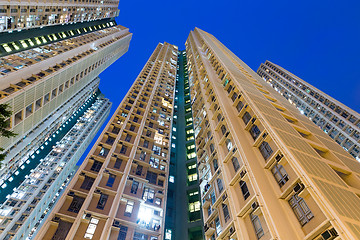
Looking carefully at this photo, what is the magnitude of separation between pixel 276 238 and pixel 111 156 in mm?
20826

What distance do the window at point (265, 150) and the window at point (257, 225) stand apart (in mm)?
5672

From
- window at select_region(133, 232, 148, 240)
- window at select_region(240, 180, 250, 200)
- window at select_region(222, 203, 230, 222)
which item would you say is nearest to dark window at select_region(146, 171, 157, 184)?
window at select_region(133, 232, 148, 240)

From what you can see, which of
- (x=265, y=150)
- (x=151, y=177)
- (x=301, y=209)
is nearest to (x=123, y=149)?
(x=151, y=177)

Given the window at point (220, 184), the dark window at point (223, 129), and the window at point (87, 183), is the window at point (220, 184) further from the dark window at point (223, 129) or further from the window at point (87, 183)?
the window at point (87, 183)

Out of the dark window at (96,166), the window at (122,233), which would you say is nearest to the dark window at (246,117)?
the window at (122,233)

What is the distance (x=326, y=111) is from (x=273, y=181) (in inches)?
2207

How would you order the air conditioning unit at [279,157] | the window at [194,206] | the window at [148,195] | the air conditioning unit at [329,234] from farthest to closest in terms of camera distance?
1. the window at [194,206]
2. the window at [148,195]
3. the air conditioning unit at [279,157]
4. the air conditioning unit at [329,234]

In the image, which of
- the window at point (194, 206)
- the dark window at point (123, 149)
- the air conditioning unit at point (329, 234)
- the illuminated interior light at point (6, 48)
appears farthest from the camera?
the illuminated interior light at point (6, 48)

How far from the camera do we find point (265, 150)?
19.2 metres

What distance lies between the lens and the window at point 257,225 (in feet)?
45.8

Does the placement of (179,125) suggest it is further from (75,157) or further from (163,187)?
(75,157)

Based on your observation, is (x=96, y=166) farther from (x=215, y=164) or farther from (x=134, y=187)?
Result: (x=215, y=164)

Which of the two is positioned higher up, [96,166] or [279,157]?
[96,166]

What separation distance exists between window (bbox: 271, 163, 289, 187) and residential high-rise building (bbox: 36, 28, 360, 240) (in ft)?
0.27
